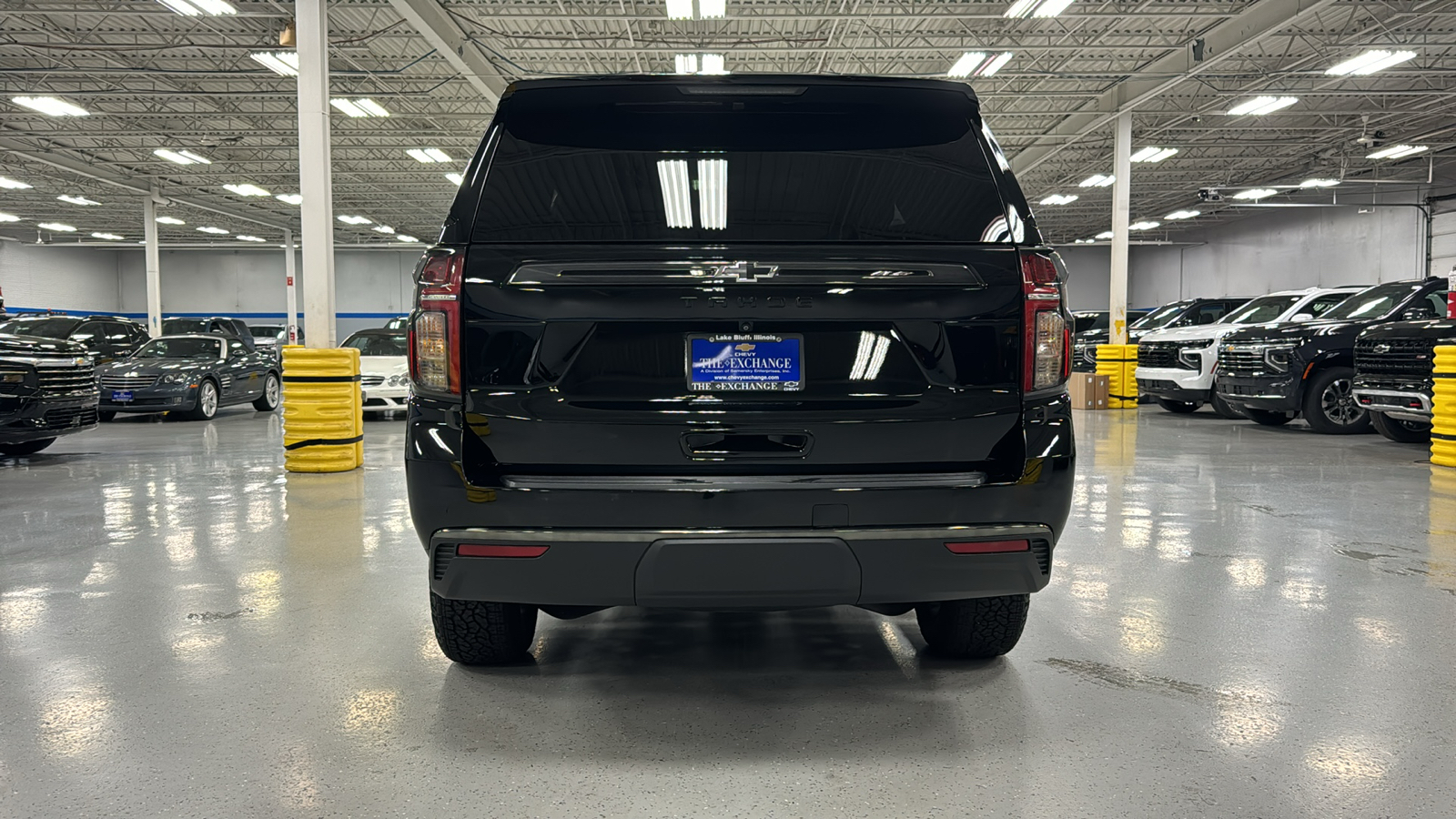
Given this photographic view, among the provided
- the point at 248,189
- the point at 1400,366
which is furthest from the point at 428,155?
the point at 1400,366

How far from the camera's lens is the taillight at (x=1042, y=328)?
8.11 feet

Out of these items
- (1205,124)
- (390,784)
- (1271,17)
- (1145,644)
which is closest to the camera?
(390,784)

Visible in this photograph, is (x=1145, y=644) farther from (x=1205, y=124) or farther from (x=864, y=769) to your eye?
(x=1205, y=124)

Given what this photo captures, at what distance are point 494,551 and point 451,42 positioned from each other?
13649mm

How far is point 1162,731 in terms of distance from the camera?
2658 millimetres

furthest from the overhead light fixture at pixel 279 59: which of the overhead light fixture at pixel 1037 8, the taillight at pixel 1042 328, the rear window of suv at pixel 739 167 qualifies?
the taillight at pixel 1042 328

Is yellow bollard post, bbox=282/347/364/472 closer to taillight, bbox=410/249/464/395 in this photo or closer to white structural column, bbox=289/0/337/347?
white structural column, bbox=289/0/337/347

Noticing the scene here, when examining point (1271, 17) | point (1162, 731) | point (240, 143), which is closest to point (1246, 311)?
point (1271, 17)

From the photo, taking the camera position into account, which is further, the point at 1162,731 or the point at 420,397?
the point at 1162,731

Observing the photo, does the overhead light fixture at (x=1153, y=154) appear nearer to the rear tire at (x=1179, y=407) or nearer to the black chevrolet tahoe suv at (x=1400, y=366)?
the rear tire at (x=1179, y=407)

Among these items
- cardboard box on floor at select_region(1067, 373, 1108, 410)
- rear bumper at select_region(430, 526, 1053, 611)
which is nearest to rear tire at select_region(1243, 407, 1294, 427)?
cardboard box on floor at select_region(1067, 373, 1108, 410)

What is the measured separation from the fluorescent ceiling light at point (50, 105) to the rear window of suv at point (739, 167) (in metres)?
18.5

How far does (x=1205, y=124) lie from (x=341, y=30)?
17.9 metres

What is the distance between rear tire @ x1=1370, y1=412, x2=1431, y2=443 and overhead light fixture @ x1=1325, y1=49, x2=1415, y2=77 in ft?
23.0
